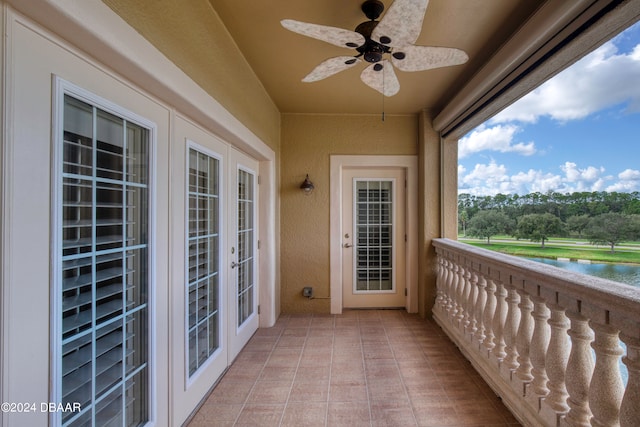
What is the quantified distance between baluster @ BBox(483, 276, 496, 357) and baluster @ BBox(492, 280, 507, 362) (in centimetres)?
7

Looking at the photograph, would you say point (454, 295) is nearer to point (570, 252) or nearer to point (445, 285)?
point (445, 285)

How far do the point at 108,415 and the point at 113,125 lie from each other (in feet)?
3.99

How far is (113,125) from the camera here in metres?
1.18

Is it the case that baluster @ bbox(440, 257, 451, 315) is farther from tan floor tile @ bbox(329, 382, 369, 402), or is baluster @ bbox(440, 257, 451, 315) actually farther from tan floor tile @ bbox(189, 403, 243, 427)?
tan floor tile @ bbox(189, 403, 243, 427)

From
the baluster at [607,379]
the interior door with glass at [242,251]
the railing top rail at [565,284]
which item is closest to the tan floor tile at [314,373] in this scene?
the interior door with glass at [242,251]

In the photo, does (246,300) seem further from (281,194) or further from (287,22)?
(287,22)

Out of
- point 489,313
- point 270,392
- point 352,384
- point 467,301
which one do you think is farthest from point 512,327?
point 270,392

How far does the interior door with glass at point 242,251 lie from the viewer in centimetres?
240

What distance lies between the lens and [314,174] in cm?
355

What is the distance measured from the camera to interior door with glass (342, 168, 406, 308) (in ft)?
12.1

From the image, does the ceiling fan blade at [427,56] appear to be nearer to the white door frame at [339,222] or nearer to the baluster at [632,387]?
the baluster at [632,387]

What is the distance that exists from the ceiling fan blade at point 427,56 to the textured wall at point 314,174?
5.83 ft

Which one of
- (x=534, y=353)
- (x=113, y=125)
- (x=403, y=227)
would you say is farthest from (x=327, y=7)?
(x=403, y=227)

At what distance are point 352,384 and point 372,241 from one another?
1.90m
